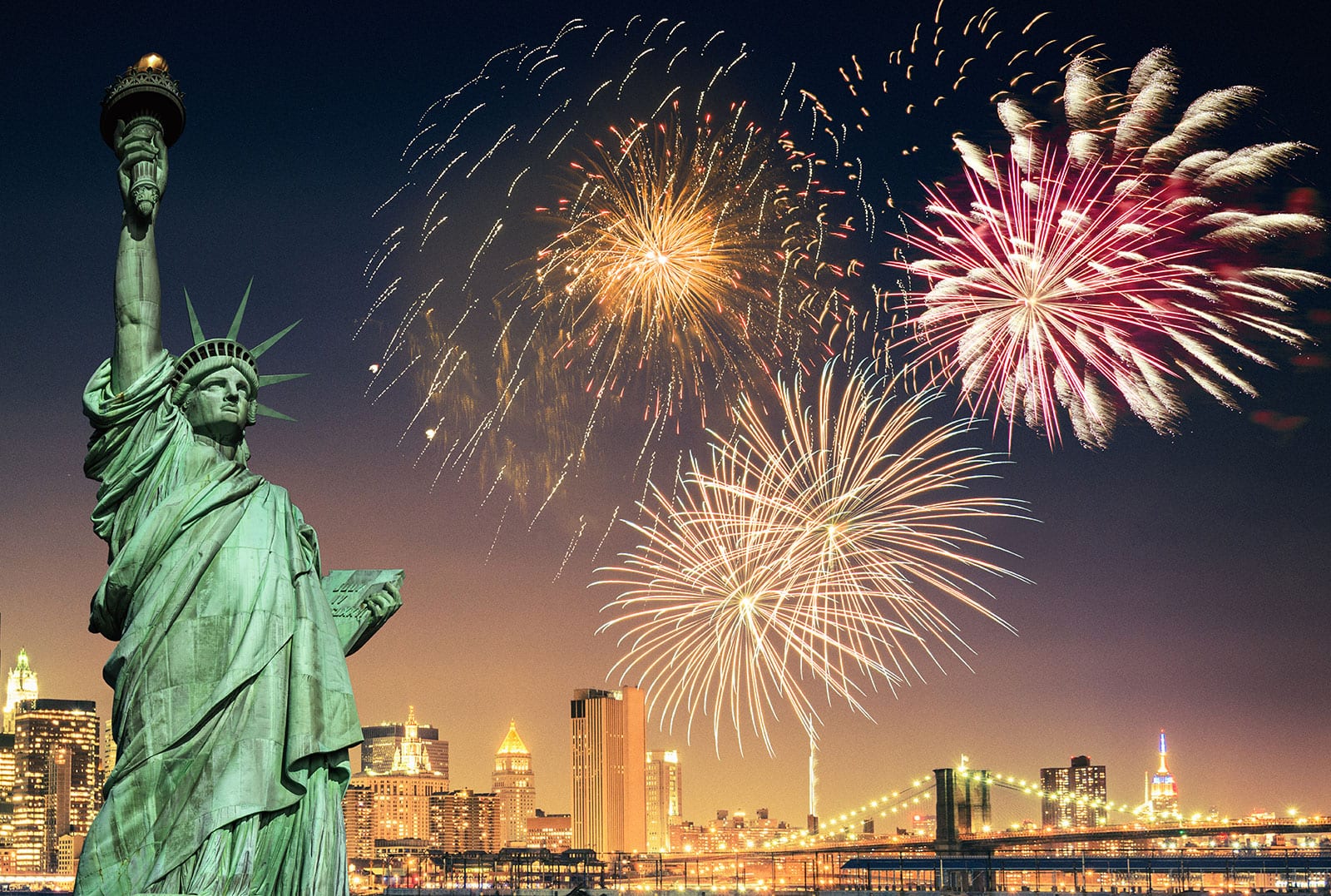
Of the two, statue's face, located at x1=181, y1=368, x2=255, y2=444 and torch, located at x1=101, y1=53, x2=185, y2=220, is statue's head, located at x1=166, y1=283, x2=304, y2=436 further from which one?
torch, located at x1=101, y1=53, x2=185, y2=220

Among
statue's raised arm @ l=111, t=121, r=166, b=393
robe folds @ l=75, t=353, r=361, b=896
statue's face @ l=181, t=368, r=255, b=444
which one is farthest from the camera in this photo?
statue's raised arm @ l=111, t=121, r=166, b=393

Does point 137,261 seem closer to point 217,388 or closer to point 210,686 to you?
point 217,388

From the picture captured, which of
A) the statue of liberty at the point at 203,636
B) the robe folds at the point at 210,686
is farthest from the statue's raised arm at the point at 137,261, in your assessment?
the robe folds at the point at 210,686

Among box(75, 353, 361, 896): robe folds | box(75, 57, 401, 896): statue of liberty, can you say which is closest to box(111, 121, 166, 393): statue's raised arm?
box(75, 57, 401, 896): statue of liberty

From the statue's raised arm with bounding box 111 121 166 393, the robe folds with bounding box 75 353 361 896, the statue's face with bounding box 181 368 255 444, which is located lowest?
the robe folds with bounding box 75 353 361 896

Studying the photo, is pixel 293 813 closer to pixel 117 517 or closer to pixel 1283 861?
pixel 117 517

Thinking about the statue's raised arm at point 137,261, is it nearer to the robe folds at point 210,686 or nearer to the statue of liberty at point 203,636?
the statue of liberty at point 203,636

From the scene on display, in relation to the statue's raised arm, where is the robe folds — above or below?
below
